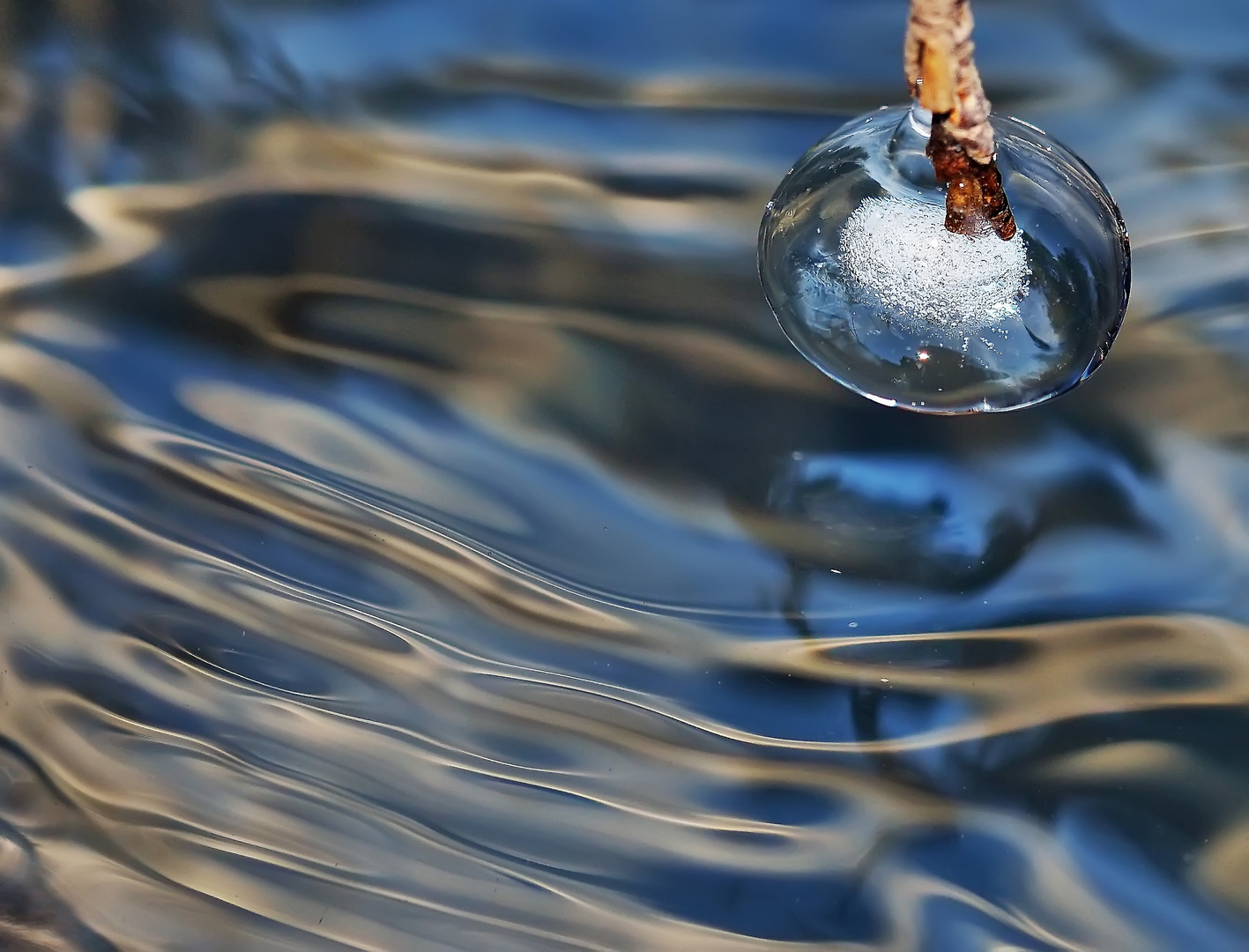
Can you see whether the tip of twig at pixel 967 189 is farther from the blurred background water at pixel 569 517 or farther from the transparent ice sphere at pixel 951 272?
the blurred background water at pixel 569 517

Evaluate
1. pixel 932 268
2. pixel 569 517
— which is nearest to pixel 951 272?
pixel 932 268

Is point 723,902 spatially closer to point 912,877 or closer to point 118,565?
point 912,877

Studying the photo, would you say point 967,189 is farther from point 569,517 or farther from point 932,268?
point 569,517

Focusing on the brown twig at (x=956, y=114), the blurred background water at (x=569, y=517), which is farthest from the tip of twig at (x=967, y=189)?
the blurred background water at (x=569, y=517)

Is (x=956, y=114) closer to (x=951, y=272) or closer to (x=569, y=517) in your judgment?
(x=951, y=272)

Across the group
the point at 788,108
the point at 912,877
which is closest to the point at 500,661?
the point at 912,877

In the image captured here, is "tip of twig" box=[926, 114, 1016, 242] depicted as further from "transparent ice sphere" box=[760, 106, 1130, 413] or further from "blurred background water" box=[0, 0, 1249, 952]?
"blurred background water" box=[0, 0, 1249, 952]

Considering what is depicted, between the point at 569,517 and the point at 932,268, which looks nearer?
the point at 932,268
